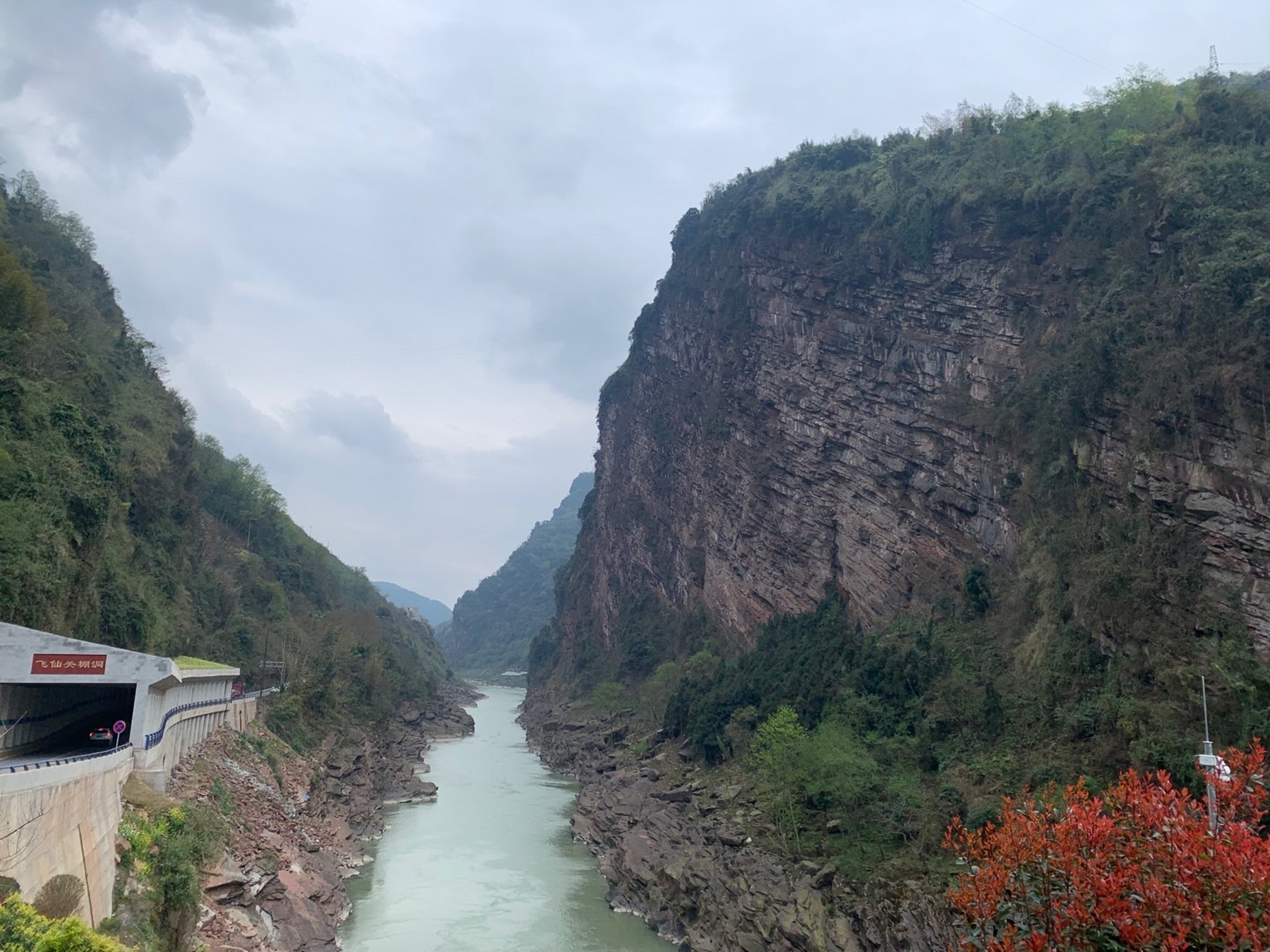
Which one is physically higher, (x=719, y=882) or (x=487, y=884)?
(x=719, y=882)

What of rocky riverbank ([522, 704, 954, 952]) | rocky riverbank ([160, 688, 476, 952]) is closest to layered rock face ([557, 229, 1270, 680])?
rocky riverbank ([522, 704, 954, 952])

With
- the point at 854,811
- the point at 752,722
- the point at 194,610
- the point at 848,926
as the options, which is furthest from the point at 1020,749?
the point at 194,610

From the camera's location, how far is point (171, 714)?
85.5ft

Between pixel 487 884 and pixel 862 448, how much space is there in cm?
2537

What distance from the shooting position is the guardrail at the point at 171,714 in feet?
75.7

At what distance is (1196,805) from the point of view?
33.2 ft

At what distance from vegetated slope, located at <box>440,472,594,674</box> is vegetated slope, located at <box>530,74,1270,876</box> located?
10826cm

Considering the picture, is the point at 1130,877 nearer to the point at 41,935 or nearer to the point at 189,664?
the point at 41,935

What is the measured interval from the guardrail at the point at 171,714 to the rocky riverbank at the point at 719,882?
14601mm

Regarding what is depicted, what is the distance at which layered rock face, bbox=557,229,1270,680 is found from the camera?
82.2ft

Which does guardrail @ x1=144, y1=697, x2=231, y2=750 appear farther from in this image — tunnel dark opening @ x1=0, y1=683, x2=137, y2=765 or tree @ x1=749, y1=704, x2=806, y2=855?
tree @ x1=749, y1=704, x2=806, y2=855

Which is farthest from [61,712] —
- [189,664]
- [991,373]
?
[991,373]

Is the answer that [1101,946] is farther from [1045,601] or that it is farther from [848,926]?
[1045,601]

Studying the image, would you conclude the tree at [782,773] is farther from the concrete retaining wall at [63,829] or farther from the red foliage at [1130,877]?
the red foliage at [1130,877]
